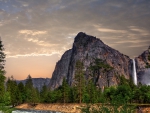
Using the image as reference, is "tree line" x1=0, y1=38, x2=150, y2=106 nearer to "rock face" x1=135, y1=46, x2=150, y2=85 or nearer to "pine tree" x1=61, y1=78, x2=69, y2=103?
"pine tree" x1=61, y1=78, x2=69, y2=103

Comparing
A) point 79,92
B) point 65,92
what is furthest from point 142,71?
point 79,92

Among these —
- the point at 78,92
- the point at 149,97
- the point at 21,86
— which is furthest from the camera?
the point at 21,86

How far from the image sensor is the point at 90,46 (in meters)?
193

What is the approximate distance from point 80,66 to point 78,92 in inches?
390

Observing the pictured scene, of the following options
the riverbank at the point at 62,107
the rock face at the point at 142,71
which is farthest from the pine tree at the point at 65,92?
the rock face at the point at 142,71

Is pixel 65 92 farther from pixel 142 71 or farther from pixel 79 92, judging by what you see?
pixel 142 71

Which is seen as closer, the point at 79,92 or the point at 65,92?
the point at 79,92

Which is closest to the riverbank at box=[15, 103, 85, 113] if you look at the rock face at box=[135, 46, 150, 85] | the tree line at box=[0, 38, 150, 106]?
the tree line at box=[0, 38, 150, 106]

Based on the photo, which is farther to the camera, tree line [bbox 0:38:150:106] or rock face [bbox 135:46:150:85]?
→ rock face [bbox 135:46:150:85]

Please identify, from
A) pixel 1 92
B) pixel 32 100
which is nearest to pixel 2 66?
pixel 1 92

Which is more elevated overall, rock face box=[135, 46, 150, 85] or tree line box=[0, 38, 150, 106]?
rock face box=[135, 46, 150, 85]

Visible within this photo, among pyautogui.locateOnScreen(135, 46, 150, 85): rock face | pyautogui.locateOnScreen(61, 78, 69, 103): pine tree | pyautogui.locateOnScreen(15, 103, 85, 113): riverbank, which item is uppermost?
pyautogui.locateOnScreen(135, 46, 150, 85): rock face

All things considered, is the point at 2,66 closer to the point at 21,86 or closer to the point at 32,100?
the point at 32,100

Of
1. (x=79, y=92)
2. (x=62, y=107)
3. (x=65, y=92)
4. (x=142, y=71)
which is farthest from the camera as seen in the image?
(x=142, y=71)
